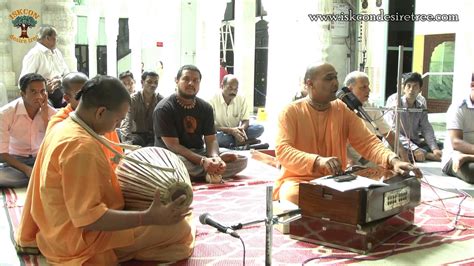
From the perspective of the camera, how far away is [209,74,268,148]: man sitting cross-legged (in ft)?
19.4

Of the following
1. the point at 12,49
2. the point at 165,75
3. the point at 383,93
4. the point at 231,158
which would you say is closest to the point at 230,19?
the point at 165,75

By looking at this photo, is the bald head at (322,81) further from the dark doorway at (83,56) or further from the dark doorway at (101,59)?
the dark doorway at (101,59)

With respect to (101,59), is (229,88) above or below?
below

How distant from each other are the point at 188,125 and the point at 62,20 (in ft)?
10.9

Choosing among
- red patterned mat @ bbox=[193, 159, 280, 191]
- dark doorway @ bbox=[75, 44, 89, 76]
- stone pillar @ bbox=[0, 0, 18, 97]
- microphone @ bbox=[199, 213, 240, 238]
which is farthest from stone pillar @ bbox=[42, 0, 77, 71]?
dark doorway @ bbox=[75, 44, 89, 76]

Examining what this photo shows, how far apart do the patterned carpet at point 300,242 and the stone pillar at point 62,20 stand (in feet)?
10.7

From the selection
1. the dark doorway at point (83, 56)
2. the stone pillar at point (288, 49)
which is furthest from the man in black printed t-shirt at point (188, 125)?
the dark doorway at point (83, 56)

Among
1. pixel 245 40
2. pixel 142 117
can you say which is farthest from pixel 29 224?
pixel 245 40

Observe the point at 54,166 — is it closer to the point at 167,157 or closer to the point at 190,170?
the point at 167,157

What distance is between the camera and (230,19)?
12148 mm

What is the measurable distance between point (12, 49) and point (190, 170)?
3.57 meters

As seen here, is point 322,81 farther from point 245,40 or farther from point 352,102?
point 245,40

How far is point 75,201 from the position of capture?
194 cm

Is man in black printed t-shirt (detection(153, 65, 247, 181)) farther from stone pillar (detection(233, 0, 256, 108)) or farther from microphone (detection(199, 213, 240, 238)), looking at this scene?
stone pillar (detection(233, 0, 256, 108))
